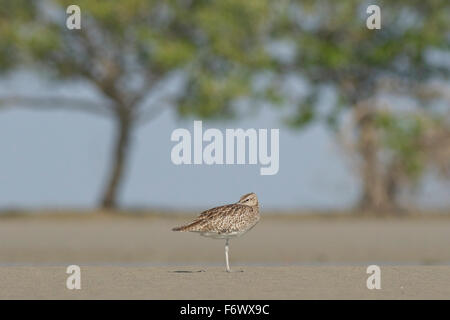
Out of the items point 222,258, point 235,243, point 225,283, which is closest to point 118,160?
point 235,243

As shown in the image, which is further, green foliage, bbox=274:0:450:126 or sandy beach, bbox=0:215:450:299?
green foliage, bbox=274:0:450:126

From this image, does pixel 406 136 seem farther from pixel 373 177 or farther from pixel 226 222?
pixel 226 222

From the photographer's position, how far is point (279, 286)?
35.8 feet

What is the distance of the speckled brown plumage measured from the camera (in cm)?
1037

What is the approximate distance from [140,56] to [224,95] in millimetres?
4168

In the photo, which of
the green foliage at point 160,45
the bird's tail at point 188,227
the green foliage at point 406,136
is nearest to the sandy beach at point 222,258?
the bird's tail at point 188,227

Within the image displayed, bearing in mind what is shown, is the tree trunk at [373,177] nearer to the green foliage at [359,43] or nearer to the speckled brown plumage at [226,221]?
the green foliage at [359,43]

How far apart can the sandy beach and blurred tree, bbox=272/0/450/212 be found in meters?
3.10

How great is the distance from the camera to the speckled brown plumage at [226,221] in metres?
10.4

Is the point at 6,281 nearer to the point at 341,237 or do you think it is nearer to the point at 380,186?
the point at 341,237

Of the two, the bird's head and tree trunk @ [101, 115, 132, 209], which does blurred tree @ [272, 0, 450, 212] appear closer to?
tree trunk @ [101, 115, 132, 209]

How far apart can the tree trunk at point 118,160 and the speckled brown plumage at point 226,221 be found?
79.4 ft

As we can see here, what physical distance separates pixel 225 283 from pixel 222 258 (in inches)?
292

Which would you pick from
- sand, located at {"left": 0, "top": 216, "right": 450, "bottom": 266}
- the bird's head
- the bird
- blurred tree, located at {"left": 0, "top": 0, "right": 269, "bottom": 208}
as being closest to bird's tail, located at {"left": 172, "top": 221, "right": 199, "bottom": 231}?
the bird
